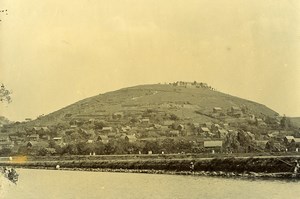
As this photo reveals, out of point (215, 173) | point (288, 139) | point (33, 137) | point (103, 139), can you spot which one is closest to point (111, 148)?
point (103, 139)

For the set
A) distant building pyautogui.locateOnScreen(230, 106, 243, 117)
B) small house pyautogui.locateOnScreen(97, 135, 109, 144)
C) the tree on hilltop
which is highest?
the tree on hilltop

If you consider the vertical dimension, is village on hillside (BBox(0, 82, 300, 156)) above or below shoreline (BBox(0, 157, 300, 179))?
above

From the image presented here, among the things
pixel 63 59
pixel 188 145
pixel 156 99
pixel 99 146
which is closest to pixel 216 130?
pixel 188 145

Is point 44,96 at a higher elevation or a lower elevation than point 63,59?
lower

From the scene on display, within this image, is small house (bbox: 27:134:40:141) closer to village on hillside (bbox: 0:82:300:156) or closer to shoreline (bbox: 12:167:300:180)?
village on hillside (bbox: 0:82:300:156)

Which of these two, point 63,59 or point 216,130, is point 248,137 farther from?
point 63,59

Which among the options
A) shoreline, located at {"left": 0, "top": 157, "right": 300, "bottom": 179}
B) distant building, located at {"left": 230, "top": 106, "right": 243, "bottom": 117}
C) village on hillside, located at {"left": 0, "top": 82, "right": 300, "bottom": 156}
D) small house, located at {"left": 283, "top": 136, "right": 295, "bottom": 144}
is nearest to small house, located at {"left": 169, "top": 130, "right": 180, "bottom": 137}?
village on hillside, located at {"left": 0, "top": 82, "right": 300, "bottom": 156}

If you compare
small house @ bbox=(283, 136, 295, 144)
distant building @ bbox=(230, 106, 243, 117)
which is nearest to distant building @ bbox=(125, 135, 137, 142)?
distant building @ bbox=(230, 106, 243, 117)

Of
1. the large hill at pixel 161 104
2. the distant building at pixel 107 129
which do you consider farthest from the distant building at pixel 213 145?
the distant building at pixel 107 129
